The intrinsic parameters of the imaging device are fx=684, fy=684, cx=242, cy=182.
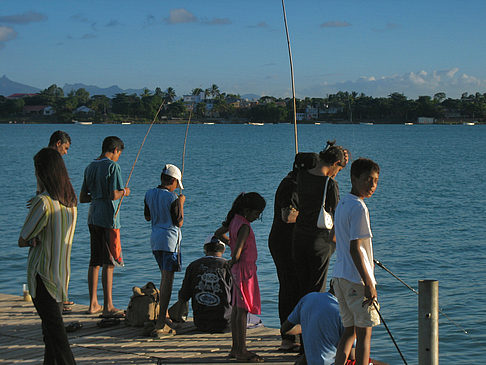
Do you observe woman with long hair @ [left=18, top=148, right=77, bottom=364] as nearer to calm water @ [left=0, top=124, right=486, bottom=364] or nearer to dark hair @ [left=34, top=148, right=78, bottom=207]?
dark hair @ [left=34, top=148, right=78, bottom=207]

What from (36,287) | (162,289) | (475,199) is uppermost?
(36,287)

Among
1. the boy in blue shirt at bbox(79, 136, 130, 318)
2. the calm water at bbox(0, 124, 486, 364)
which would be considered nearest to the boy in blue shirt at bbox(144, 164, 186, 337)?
the boy in blue shirt at bbox(79, 136, 130, 318)

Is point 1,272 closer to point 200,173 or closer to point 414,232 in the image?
point 414,232

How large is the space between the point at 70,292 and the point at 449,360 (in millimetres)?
6273

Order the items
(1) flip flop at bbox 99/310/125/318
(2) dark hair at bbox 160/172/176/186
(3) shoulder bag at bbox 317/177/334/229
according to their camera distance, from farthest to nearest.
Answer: (1) flip flop at bbox 99/310/125/318, (2) dark hair at bbox 160/172/176/186, (3) shoulder bag at bbox 317/177/334/229

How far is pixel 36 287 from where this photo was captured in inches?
178

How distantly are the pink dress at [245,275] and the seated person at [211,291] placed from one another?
689mm

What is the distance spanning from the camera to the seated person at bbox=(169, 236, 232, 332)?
6332 mm

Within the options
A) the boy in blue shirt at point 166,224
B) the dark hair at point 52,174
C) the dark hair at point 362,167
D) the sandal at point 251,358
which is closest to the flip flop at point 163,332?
the boy in blue shirt at point 166,224

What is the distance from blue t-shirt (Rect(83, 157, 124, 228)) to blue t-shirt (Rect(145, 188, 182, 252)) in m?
0.53

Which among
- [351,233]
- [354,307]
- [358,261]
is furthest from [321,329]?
[351,233]

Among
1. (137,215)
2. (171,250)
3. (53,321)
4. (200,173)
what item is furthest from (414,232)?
(200,173)

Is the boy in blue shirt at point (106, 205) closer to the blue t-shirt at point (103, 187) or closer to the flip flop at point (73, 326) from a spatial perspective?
the blue t-shirt at point (103, 187)

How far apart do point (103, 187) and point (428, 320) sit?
3.33 m
